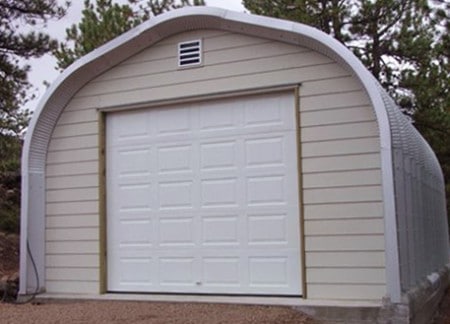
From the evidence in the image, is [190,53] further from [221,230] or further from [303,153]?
[221,230]

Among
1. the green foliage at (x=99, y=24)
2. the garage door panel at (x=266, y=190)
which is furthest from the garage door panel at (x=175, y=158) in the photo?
the green foliage at (x=99, y=24)

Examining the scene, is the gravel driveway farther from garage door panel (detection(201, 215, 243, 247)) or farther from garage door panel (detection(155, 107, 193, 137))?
garage door panel (detection(155, 107, 193, 137))

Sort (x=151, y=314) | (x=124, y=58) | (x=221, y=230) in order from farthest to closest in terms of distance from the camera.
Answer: (x=124, y=58) < (x=221, y=230) < (x=151, y=314)

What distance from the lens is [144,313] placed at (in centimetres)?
722

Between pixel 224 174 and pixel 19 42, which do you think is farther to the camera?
pixel 19 42

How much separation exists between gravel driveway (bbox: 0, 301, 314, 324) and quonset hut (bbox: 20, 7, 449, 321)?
0.42 m

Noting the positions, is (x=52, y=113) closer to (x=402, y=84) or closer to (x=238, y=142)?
(x=238, y=142)

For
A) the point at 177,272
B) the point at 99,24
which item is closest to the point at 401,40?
the point at 99,24

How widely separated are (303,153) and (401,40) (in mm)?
10517

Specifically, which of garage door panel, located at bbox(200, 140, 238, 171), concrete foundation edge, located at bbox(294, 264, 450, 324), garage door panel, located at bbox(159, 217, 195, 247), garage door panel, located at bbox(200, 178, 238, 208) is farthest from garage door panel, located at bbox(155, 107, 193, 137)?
concrete foundation edge, located at bbox(294, 264, 450, 324)

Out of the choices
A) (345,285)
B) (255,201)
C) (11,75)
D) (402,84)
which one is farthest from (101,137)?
(402,84)

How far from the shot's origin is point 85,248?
870 centimetres

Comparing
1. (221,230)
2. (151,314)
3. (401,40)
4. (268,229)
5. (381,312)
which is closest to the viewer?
(381,312)

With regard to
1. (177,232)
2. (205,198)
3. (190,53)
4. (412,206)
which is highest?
(190,53)
